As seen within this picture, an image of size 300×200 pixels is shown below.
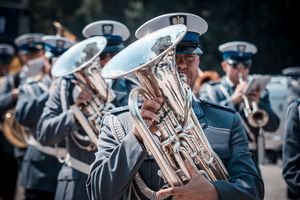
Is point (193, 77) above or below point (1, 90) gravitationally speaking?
above

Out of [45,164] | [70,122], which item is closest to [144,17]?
[45,164]

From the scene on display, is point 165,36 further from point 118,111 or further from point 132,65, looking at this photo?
point 118,111

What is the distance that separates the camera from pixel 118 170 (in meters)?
2.86

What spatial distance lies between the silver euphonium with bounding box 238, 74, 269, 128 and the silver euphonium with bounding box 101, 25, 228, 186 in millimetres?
3373

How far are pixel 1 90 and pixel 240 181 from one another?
18.5 ft

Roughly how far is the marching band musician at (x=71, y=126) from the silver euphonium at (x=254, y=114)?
1.55m

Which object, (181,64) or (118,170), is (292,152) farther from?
(118,170)

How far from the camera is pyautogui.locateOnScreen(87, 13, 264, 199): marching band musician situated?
9.22 feet

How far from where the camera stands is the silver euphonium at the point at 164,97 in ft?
8.88

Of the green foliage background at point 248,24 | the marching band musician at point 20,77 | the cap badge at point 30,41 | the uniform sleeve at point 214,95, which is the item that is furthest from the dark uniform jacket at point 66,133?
the green foliage background at point 248,24

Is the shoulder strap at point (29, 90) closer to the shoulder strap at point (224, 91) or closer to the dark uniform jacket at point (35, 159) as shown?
the dark uniform jacket at point (35, 159)

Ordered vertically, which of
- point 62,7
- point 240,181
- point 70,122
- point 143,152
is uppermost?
point 143,152

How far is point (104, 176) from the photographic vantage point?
9.46 feet

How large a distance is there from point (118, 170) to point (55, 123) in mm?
2132
